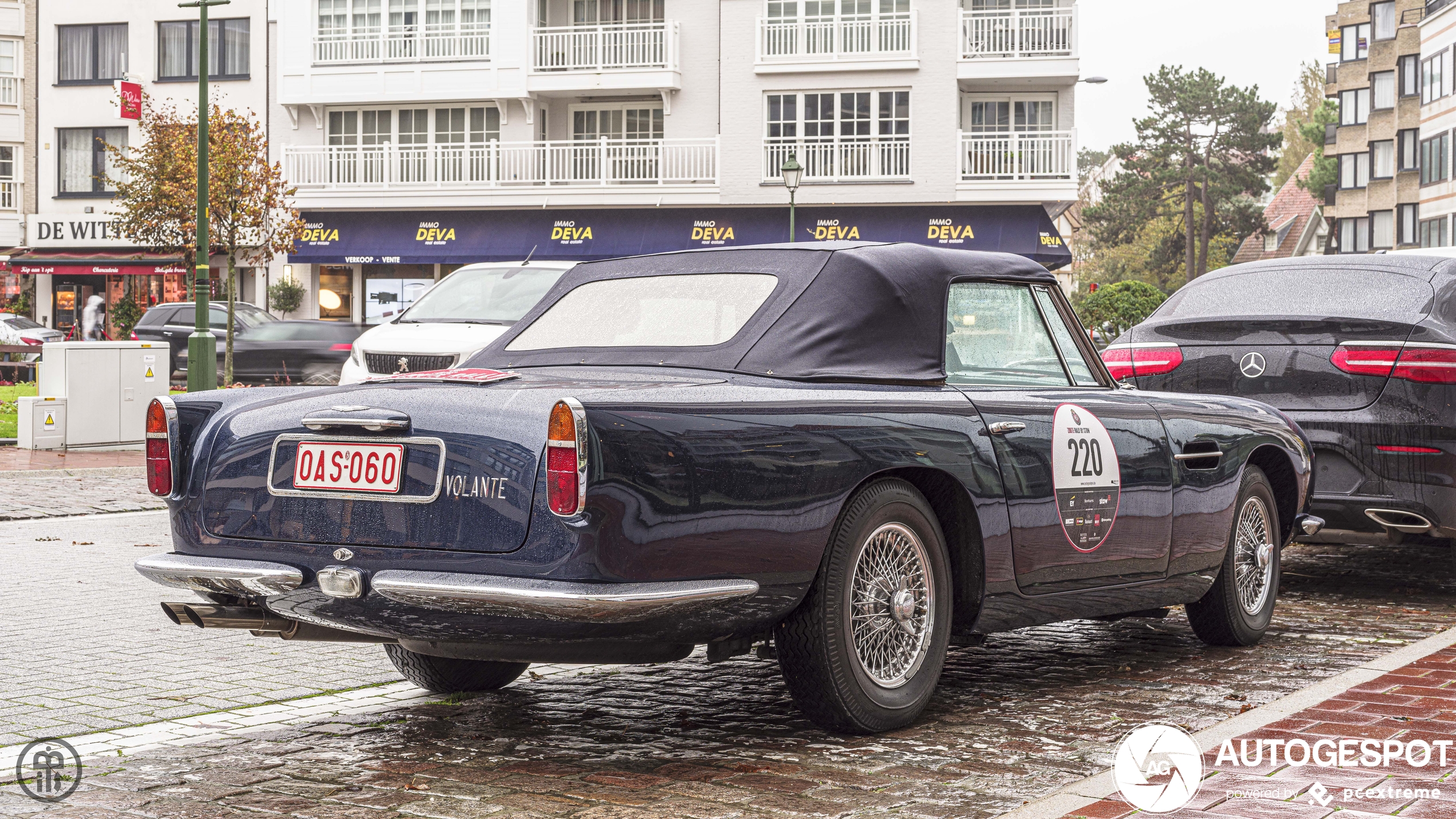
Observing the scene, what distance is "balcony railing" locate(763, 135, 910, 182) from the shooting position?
1575 inches

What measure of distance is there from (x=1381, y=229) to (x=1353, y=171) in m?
5.02

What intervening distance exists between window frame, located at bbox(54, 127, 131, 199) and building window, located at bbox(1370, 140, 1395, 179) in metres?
50.5

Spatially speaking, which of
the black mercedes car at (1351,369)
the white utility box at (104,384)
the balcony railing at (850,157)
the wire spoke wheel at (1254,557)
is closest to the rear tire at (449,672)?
the wire spoke wheel at (1254,557)

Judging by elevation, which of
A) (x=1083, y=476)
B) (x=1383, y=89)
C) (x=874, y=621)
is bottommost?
(x=874, y=621)

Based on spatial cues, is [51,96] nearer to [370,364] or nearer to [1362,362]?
[370,364]

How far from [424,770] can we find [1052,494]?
2.23 metres

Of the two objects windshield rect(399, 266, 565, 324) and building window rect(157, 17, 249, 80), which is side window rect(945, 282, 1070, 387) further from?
building window rect(157, 17, 249, 80)

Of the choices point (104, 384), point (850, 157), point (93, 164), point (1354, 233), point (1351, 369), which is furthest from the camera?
point (1354, 233)

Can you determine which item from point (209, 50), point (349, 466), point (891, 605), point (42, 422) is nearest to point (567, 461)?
point (349, 466)

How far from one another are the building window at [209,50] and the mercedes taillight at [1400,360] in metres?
41.4

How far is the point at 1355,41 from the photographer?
248 ft

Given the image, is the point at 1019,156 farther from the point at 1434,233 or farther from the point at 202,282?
the point at 1434,233

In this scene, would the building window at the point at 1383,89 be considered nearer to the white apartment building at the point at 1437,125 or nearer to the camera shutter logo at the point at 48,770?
the white apartment building at the point at 1437,125

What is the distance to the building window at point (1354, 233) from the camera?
7144 cm
